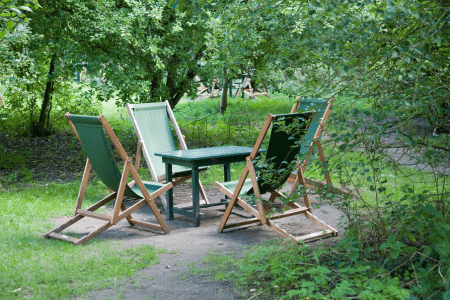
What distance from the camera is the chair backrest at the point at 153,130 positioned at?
19.0ft

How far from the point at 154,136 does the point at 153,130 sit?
0.08 metres

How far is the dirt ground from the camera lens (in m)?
3.25

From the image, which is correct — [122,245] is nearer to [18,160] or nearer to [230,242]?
[230,242]

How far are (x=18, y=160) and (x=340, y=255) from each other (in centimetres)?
648

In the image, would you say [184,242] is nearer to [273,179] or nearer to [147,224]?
[147,224]

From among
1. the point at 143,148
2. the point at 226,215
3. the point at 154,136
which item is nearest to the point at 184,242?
the point at 226,215

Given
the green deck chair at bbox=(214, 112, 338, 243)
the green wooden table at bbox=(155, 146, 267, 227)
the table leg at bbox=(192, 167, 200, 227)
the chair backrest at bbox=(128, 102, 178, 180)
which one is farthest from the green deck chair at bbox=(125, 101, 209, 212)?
the green deck chair at bbox=(214, 112, 338, 243)

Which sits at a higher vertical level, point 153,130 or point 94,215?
point 153,130

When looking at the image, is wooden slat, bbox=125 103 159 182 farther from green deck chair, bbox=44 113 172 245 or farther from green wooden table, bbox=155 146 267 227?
green deck chair, bbox=44 113 172 245

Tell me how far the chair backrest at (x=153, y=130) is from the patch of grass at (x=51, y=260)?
1.13 m

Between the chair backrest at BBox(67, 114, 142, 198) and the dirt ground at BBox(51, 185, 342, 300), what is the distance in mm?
525

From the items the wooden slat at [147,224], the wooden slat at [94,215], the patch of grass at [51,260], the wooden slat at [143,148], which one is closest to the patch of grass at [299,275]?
the patch of grass at [51,260]

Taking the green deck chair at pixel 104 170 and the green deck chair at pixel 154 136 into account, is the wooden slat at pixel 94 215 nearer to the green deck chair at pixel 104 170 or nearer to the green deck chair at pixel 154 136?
the green deck chair at pixel 104 170

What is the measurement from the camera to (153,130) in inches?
235
